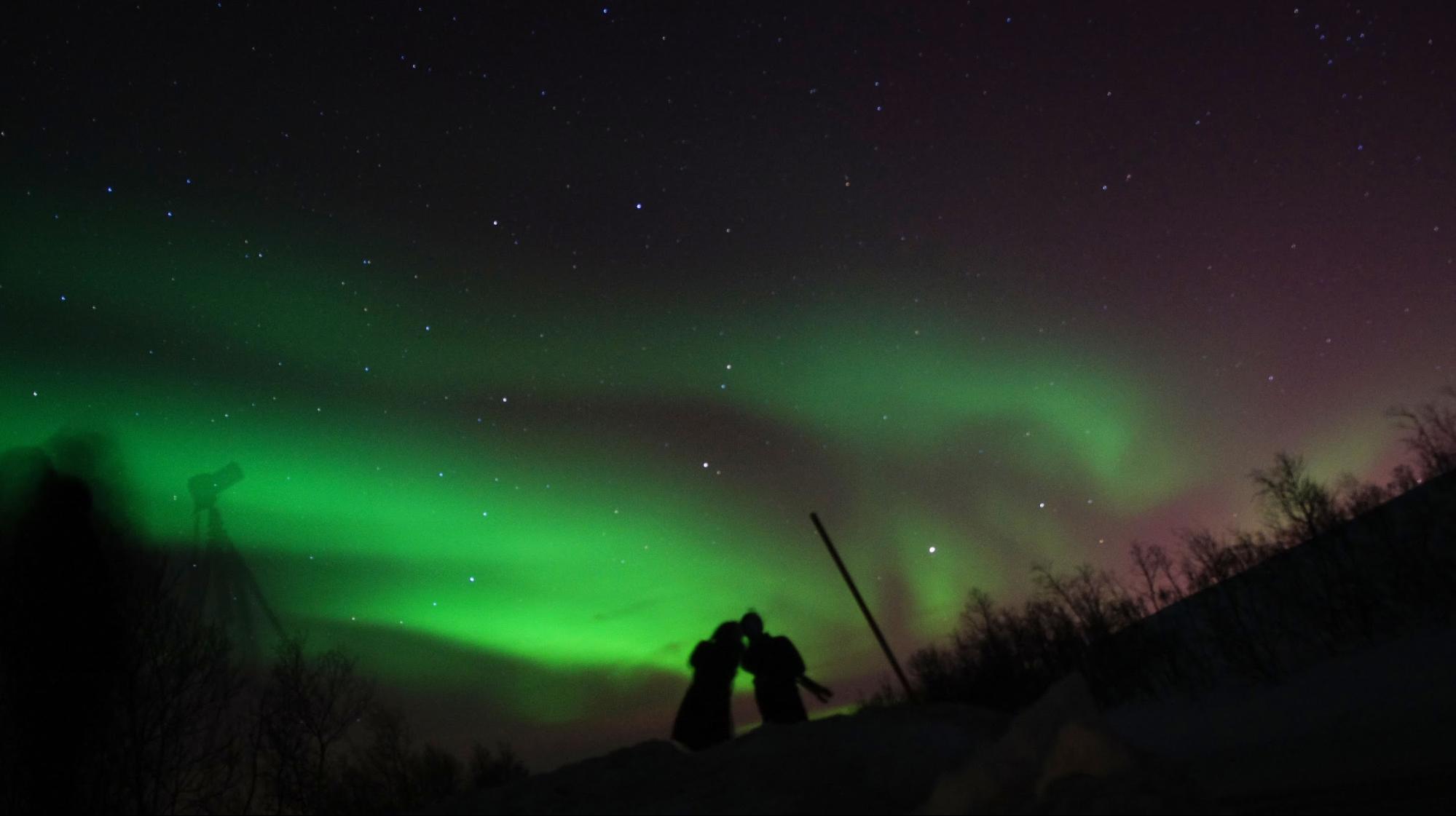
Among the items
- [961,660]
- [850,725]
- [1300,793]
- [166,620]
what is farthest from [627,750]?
Result: [961,660]

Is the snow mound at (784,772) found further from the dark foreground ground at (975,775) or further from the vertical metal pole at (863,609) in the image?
the vertical metal pole at (863,609)

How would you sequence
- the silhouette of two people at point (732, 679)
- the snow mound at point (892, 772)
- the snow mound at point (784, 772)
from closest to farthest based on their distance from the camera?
the snow mound at point (892, 772)
the snow mound at point (784, 772)
the silhouette of two people at point (732, 679)

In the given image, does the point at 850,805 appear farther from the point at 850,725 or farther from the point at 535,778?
the point at 535,778

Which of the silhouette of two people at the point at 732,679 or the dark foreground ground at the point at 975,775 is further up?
the silhouette of two people at the point at 732,679

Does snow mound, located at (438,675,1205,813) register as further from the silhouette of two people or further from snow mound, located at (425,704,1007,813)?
the silhouette of two people

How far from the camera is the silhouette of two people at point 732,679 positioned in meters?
9.05

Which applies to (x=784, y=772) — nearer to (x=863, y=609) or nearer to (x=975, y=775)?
(x=975, y=775)

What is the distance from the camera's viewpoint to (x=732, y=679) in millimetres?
9273

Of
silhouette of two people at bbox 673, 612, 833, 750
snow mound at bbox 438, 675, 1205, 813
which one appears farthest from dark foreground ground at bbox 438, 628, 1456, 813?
silhouette of two people at bbox 673, 612, 833, 750

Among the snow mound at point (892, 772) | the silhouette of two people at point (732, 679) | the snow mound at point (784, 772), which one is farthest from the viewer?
the silhouette of two people at point (732, 679)

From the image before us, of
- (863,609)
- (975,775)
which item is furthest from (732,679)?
(975,775)

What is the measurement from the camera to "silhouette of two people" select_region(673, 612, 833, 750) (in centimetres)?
905

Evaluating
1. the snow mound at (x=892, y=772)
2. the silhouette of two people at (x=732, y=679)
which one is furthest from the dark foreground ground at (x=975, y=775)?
the silhouette of two people at (x=732, y=679)

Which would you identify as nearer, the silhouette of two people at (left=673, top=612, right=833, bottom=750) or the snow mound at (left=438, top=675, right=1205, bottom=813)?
the snow mound at (left=438, top=675, right=1205, bottom=813)
